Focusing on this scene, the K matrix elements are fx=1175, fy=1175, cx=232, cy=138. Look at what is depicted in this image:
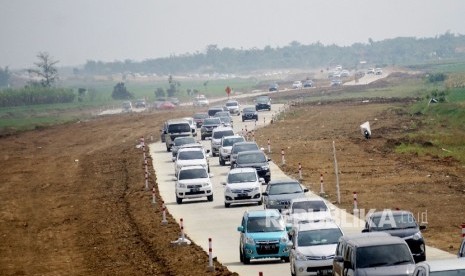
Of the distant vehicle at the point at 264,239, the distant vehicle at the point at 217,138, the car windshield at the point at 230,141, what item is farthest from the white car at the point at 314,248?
the distant vehicle at the point at 217,138

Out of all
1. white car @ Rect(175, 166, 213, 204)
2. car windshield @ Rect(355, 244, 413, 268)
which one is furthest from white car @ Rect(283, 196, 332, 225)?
white car @ Rect(175, 166, 213, 204)

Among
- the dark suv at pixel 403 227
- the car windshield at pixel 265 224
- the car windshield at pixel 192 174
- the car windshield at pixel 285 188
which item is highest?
the dark suv at pixel 403 227

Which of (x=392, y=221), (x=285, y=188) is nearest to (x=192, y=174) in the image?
(x=285, y=188)

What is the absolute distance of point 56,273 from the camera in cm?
3328

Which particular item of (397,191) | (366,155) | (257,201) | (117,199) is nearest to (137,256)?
(257,201)

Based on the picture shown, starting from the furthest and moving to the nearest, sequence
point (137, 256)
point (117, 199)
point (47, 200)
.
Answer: point (47, 200)
point (117, 199)
point (137, 256)

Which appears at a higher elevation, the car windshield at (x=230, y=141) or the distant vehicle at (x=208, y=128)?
the car windshield at (x=230, y=141)

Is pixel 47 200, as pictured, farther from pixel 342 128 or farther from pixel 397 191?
pixel 342 128

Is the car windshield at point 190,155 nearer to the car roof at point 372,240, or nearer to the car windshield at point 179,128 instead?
the car windshield at point 179,128

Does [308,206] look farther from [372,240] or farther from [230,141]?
[230,141]

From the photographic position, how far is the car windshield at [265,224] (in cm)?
3025

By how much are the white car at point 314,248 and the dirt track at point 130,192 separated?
3.56 m

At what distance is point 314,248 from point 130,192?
28556 mm

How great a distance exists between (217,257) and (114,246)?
261 inches
